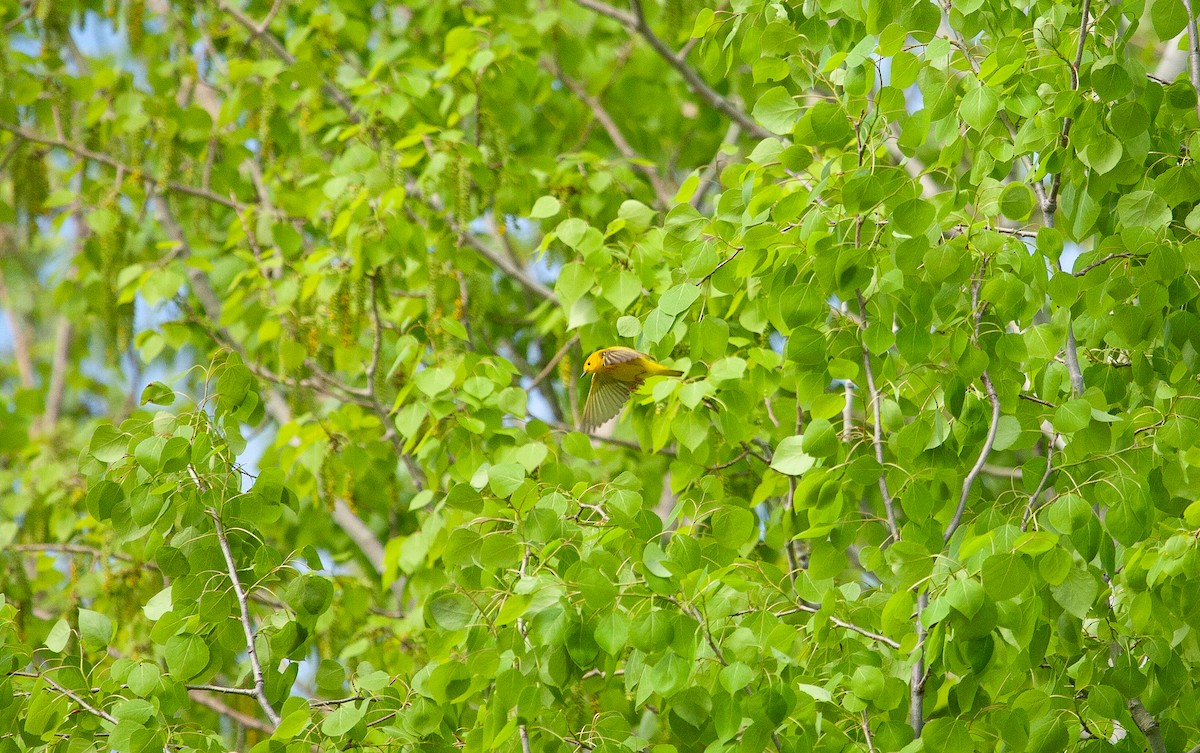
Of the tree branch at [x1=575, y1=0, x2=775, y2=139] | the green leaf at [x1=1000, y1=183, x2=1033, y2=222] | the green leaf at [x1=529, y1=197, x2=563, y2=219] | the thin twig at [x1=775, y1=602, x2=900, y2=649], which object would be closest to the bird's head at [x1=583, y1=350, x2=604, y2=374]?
the green leaf at [x1=529, y1=197, x2=563, y2=219]

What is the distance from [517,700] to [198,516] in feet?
2.55

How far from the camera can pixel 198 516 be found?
7.83 ft

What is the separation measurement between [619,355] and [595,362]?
0.30 ft

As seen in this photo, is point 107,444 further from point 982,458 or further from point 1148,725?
point 1148,725

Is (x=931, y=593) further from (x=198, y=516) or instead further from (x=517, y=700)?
(x=198, y=516)

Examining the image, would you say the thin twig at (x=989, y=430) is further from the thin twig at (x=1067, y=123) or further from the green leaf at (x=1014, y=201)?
the thin twig at (x=1067, y=123)

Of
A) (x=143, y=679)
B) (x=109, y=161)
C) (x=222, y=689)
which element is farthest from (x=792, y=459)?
(x=109, y=161)

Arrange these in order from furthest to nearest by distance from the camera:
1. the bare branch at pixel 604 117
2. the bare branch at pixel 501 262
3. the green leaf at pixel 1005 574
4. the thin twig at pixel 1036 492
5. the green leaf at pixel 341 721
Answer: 1. the bare branch at pixel 604 117
2. the bare branch at pixel 501 262
3. the green leaf at pixel 341 721
4. the thin twig at pixel 1036 492
5. the green leaf at pixel 1005 574

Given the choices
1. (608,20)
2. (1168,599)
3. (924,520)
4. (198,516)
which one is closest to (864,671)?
(924,520)

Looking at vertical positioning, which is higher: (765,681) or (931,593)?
(931,593)

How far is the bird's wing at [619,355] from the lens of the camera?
3.07 metres

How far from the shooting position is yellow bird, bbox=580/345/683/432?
3084 millimetres

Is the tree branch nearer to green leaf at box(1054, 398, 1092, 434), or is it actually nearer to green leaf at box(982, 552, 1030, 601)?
green leaf at box(1054, 398, 1092, 434)

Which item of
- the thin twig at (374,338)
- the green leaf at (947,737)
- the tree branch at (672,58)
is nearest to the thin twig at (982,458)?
the green leaf at (947,737)
